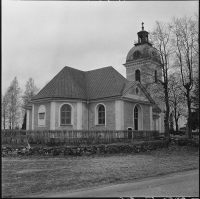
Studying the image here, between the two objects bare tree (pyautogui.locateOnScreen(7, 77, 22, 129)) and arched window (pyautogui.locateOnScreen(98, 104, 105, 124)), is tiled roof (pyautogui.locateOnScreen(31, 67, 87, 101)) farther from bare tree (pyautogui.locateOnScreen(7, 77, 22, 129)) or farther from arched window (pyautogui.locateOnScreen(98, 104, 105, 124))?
bare tree (pyautogui.locateOnScreen(7, 77, 22, 129))

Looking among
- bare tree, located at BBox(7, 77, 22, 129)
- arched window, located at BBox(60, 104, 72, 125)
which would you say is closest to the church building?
arched window, located at BBox(60, 104, 72, 125)

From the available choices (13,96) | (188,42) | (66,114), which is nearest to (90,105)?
(66,114)

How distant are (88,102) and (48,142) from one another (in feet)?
A: 25.2

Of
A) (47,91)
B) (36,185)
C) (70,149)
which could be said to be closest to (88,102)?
(47,91)

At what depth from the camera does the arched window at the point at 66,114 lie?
20.6 metres

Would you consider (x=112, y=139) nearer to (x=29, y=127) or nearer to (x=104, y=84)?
(x=104, y=84)

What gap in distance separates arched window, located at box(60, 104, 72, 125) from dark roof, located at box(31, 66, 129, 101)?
3.02 ft

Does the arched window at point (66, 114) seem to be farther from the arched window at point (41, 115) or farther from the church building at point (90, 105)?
the arched window at point (41, 115)

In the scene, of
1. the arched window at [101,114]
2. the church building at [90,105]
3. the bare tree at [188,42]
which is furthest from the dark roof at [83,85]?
the bare tree at [188,42]

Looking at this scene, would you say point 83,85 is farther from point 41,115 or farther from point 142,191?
point 142,191

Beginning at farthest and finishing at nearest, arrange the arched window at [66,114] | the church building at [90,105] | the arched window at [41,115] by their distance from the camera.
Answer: the arched window at [41,115] < the arched window at [66,114] < the church building at [90,105]

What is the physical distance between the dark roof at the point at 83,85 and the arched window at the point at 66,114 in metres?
0.92

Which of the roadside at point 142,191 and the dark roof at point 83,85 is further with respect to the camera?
the dark roof at point 83,85

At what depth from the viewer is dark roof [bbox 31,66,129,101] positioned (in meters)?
20.9
